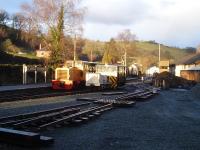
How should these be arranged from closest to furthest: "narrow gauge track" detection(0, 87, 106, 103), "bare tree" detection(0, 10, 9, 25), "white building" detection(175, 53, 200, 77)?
"narrow gauge track" detection(0, 87, 106, 103) → "white building" detection(175, 53, 200, 77) → "bare tree" detection(0, 10, 9, 25)

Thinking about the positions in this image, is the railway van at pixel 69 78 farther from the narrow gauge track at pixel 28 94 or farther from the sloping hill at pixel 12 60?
the sloping hill at pixel 12 60

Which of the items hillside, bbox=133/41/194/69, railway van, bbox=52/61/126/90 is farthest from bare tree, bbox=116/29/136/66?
railway van, bbox=52/61/126/90

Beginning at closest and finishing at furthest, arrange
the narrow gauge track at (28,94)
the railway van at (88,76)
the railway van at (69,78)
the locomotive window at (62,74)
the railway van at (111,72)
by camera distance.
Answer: the narrow gauge track at (28,94), the railway van at (69,78), the railway van at (88,76), the locomotive window at (62,74), the railway van at (111,72)

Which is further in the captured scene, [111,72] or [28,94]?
[111,72]

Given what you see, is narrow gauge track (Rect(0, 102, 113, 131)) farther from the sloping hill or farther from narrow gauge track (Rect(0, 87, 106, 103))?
the sloping hill

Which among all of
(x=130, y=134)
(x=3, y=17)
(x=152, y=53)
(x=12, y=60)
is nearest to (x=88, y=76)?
(x=12, y=60)

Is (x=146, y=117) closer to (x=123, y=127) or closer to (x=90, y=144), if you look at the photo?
(x=123, y=127)

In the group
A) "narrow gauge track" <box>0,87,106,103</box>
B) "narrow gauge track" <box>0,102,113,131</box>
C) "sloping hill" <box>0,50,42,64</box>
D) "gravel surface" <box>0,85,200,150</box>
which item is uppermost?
"sloping hill" <box>0,50,42,64</box>

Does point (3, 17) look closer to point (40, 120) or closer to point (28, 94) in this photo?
point (28, 94)

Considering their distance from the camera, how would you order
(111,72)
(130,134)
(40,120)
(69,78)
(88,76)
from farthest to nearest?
1. (111,72)
2. (88,76)
3. (69,78)
4. (40,120)
5. (130,134)

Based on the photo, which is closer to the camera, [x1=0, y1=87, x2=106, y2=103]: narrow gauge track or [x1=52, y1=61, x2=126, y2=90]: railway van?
[x1=0, y1=87, x2=106, y2=103]: narrow gauge track

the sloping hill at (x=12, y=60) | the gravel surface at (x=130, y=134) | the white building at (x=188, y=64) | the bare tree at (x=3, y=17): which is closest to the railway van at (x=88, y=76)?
the sloping hill at (x=12, y=60)

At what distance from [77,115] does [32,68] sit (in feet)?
97.0

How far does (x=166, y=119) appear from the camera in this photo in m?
17.0
